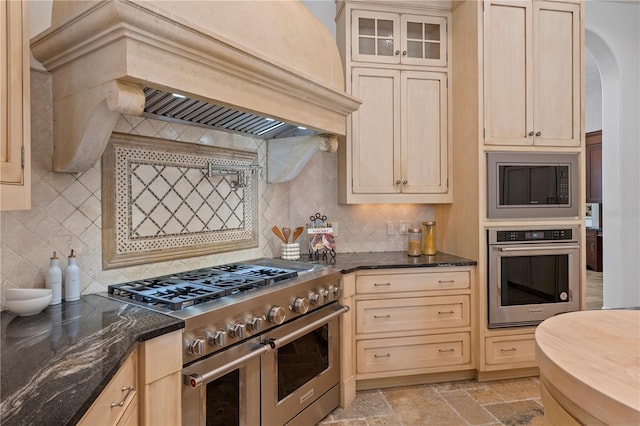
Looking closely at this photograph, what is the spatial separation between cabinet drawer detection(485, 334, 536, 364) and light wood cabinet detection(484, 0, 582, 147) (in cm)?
140

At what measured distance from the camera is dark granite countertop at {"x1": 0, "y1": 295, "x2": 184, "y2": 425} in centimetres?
79

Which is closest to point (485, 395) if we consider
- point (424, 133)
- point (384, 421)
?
point (384, 421)

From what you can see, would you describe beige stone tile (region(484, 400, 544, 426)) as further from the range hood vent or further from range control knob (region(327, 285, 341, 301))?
the range hood vent

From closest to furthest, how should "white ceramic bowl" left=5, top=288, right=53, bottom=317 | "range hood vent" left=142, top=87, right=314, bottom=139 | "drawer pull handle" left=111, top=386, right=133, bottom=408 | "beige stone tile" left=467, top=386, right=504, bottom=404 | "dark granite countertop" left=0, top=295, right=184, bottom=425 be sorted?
"dark granite countertop" left=0, top=295, right=184, bottom=425
"drawer pull handle" left=111, top=386, right=133, bottom=408
"white ceramic bowl" left=5, top=288, right=53, bottom=317
"range hood vent" left=142, top=87, right=314, bottom=139
"beige stone tile" left=467, top=386, right=504, bottom=404

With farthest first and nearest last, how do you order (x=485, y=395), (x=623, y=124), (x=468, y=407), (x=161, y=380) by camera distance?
(x=623, y=124), (x=485, y=395), (x=468, y=407), (x=161, y=380)

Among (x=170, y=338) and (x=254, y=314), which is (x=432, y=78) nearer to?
(x=254, y=314)

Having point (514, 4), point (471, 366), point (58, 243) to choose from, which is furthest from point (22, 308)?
point (514, 4)

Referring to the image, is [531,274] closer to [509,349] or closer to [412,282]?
[509,349]

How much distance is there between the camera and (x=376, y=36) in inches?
113

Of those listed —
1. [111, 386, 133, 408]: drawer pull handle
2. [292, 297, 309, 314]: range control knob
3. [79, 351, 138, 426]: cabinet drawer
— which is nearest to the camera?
[79, 351, 138, 426]: cabinet drawer

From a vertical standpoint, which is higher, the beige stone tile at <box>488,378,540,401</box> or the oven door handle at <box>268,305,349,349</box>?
the oven door handle at <box>268,305,349,349</box>

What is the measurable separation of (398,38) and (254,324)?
7.77 ft

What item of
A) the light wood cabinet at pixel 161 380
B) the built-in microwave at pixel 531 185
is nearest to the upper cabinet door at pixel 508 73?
the built-in microwave at pixel 531 185

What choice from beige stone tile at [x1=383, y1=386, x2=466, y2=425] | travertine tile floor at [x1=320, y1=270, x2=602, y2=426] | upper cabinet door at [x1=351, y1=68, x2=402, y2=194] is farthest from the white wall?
beige stone tile at [x1=383, y1=386, x2=466, y2=425]
